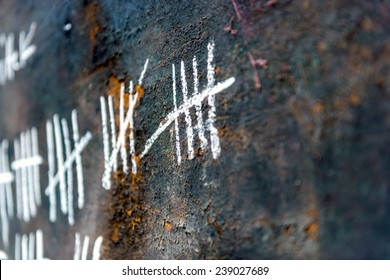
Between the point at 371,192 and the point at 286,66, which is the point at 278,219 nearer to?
the point at 371,192

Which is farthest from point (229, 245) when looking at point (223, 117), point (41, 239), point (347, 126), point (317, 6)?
point (41, 239)

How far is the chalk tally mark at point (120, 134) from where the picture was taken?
145cm

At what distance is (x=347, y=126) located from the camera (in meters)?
0.88

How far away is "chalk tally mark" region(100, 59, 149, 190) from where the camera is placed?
1447 mm

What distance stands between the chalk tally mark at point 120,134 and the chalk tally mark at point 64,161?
130 millimetres

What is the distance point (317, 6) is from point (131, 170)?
2.56 ft

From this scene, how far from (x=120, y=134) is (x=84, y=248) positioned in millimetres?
475

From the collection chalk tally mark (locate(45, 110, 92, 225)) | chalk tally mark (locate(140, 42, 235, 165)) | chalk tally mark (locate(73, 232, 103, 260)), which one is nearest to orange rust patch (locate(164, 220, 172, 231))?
chalk tally mark (locate(140, 42, 235, 165))

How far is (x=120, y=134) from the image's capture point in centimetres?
151

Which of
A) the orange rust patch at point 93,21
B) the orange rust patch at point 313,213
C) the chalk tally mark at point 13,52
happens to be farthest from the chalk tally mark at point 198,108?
the chalk tally mark at point 13,52

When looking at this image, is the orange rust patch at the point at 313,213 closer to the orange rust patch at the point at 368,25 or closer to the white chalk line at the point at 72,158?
the orange rust patch at the point at 368,25

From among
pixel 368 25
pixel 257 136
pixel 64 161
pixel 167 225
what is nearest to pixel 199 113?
pixel 257 136

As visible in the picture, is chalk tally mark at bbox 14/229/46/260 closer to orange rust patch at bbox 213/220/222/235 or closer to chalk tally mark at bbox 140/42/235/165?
chalk tally mark at bbox 140/42/235/165

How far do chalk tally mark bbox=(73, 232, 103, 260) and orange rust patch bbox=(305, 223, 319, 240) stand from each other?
0.88 meters
